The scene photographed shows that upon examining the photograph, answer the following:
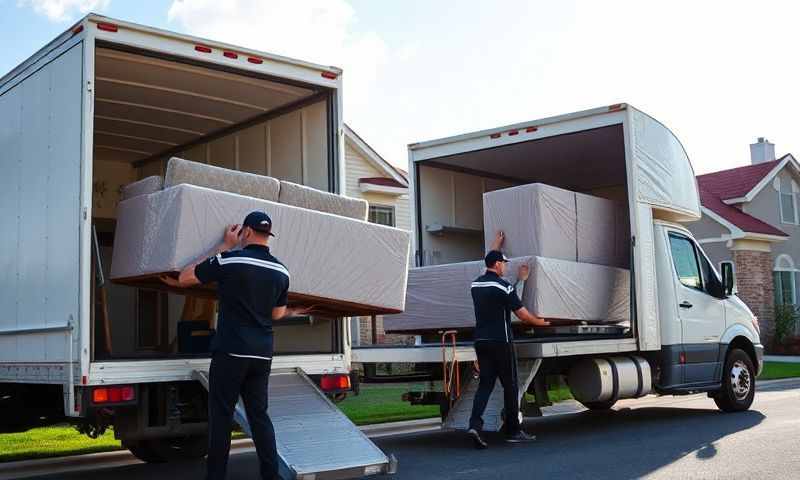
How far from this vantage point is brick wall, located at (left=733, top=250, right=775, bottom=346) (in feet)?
88.6

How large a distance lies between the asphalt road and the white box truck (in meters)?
0.90

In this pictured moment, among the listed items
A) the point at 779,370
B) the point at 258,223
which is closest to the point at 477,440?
the point at 258,223

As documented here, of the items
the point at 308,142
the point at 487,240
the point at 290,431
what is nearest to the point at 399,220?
the point at 487,240

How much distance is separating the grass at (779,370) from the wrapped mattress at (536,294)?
970cm

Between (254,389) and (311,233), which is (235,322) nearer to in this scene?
(254,389)

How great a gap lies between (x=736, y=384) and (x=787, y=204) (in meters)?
21.2

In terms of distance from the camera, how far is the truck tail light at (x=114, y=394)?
6.32 metres

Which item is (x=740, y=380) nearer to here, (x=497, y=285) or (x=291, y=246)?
(x=497, y=285)

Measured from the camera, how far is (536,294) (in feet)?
31.6

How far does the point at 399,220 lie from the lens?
2202 cm

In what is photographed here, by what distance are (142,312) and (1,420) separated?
275cm

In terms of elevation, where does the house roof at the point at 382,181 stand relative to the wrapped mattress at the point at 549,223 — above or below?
above

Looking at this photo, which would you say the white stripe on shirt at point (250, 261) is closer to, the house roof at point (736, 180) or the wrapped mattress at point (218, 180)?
the wrapped mattress at point (218, 180)

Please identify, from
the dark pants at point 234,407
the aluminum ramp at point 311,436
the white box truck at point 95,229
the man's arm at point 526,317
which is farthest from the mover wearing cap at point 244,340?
the man's arm at point 526,317
